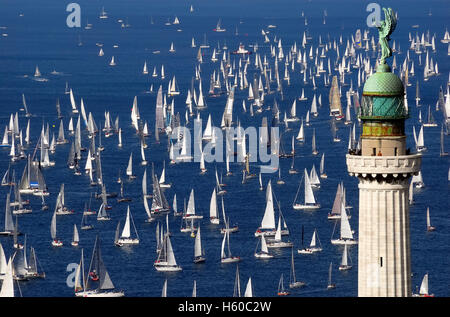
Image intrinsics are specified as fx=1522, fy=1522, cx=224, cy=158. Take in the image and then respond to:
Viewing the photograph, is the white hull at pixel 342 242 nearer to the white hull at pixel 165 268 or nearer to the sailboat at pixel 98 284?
the white hull at pixel 165 268

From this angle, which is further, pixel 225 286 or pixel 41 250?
pixel 41 250

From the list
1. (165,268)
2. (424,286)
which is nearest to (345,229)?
(165,268)

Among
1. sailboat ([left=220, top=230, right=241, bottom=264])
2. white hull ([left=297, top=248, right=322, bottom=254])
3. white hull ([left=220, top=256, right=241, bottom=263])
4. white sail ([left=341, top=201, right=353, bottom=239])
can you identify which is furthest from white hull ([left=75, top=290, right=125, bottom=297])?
white sail ([left=341, top=201, right=353, bottom=239])

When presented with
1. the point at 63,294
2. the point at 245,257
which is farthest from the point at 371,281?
the point at 245,257

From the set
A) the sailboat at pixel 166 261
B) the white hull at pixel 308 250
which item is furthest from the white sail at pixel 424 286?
the sailboat at pixel 166 261

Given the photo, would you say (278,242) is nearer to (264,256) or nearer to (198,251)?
(264,256)
